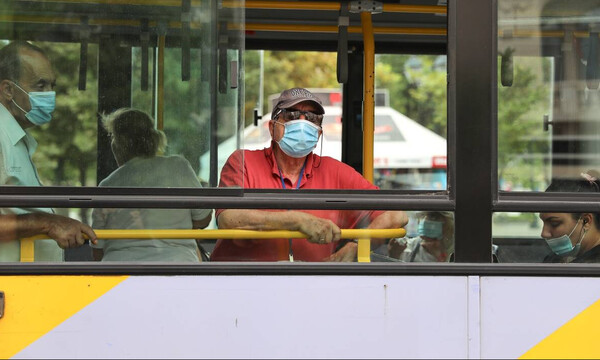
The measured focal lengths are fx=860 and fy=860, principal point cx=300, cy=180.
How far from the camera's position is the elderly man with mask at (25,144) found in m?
2.69

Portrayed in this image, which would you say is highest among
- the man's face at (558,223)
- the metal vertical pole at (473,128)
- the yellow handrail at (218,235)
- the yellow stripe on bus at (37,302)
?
the metal vertical pole at (473,128)

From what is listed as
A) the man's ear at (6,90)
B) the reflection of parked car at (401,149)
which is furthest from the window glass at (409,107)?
the man's ear at (6,90)

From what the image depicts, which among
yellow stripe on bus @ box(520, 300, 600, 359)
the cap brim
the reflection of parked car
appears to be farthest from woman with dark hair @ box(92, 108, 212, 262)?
the reflection of parked car

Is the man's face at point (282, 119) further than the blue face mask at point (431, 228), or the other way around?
the man's face at point (282, 119)

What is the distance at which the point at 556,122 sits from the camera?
411 cm

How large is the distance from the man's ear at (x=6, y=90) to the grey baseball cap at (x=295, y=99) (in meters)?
1.08

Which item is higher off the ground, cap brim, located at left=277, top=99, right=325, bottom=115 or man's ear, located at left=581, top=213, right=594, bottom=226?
cap brim, located at left=277, top=99, right=325, bottom=115

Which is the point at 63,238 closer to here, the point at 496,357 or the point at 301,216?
the point at 301,216

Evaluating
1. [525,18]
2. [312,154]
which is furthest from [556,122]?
[312,154]

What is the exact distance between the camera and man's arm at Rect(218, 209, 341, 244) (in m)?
2.78

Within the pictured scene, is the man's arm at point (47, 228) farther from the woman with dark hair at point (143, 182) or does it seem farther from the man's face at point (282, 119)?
the man's face at point (282, 119)

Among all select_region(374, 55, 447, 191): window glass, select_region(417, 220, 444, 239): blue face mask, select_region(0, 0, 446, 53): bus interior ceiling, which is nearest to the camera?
select_region(0, 0, 446, 53): bus interior ceiling

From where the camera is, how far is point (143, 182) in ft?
8.96

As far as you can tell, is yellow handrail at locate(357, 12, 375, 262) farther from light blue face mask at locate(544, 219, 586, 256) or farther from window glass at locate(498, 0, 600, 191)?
light blue face mask at locate(544, 219, 586, 256)
